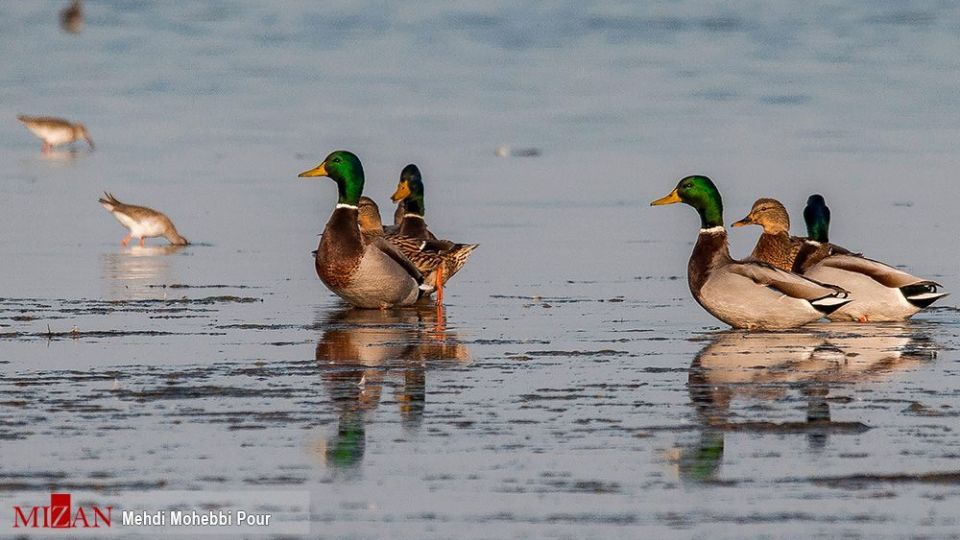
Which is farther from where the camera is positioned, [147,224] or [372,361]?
[147,224]

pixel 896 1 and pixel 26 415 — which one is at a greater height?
pixel 896 1

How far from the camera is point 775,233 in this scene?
14516mm

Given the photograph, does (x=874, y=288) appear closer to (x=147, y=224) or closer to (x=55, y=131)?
(x=147, y=224)

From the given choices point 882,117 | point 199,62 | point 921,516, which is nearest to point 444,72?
point 199,62

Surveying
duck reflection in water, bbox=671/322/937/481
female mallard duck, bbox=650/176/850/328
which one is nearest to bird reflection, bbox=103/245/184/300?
female mallard duck, bbox=650/176/850/328

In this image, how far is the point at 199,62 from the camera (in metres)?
35.7

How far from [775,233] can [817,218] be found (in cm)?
55

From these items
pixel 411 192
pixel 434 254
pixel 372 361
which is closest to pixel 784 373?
pixel 372 361

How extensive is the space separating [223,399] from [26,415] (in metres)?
0.96

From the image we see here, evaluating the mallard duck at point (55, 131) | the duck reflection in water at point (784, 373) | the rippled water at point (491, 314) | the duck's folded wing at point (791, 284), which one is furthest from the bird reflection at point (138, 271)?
the mallard duck at point (55, 131)

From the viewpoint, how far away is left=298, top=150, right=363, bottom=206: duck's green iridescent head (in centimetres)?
1428

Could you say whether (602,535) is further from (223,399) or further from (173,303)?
(173,303)

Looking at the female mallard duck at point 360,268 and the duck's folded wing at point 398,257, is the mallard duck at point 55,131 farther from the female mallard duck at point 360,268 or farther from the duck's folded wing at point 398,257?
the duck's folded wing at point 398,257

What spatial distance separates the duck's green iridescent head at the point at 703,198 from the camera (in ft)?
43.5
